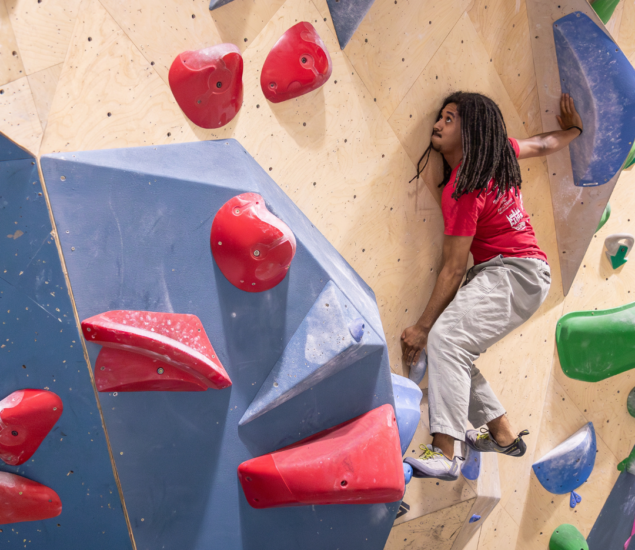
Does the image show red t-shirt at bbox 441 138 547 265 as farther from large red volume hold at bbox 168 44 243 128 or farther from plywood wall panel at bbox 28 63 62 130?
plywood wall panel at bbox 28 63 62 130

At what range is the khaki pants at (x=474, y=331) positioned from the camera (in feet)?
6.82

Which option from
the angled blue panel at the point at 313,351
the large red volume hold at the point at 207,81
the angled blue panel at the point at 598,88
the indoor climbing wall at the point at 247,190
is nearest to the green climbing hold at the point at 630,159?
the angled blue panel at the point at 598,88

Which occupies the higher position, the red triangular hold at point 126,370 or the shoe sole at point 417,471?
the red triangular hold at point 126,370

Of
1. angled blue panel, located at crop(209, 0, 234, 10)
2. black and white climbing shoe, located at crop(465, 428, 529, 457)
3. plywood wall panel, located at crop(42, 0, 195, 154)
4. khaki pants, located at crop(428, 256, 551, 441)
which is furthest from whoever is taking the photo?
black and white climbing shoe, located at crop(465, 428, 529, 457)

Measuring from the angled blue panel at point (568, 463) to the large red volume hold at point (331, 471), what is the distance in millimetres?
1496

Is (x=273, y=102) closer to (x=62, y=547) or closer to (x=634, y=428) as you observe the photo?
(x=62, y=547)

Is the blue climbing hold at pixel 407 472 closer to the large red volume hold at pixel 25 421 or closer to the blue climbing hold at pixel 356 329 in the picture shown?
the blue climbing hold at pixel 356 329

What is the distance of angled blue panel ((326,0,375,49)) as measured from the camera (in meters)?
2.02

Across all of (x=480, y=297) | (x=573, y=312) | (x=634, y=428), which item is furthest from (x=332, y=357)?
(x=634, y=428)

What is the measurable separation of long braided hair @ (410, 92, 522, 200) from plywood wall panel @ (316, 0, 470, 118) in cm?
26

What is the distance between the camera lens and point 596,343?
2697mm

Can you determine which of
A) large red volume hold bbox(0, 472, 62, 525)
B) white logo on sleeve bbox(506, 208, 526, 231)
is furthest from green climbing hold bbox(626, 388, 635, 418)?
large red volume hold bbox(0, 472, 62, 525)

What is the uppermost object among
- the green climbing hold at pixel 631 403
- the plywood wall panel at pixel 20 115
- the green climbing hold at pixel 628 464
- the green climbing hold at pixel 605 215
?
the plywood wall panel at pixel 20 115

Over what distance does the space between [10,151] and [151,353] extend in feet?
2.16
